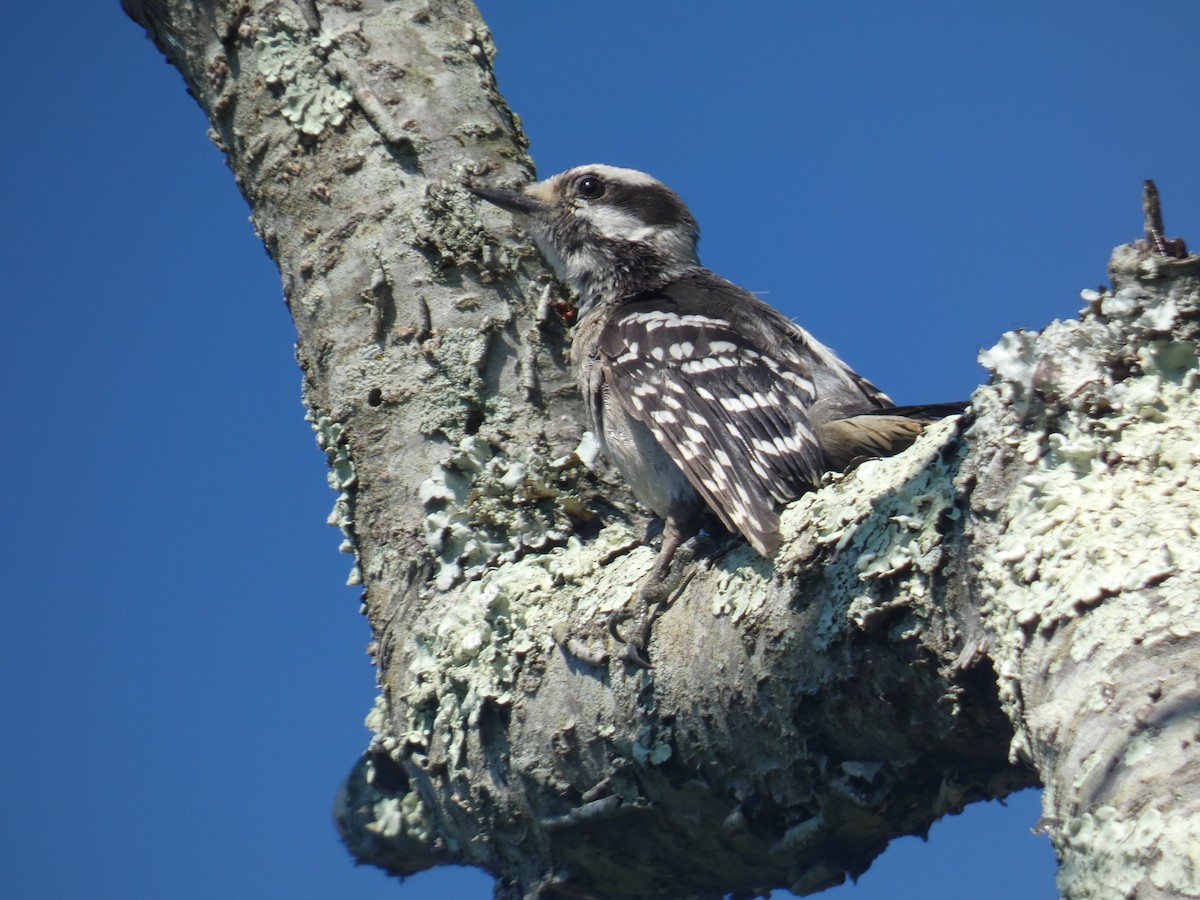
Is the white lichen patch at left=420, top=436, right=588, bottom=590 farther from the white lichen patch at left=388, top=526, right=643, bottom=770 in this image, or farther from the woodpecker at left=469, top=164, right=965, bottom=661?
the woodpecker at left=469, top=164, right=965, bottom=661

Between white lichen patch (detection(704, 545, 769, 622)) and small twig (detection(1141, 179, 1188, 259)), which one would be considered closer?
small twig (detection(1141, 179, 1188, 259))

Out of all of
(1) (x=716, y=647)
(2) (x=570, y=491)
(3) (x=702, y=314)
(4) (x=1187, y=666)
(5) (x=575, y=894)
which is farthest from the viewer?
(3) (x=702, y=314)

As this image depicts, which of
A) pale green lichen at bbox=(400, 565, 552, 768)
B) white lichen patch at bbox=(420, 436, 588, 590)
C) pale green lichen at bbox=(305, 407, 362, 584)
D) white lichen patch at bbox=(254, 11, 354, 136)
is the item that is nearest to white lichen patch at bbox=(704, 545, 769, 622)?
pale green lichen at bbox=(400, 565, 552, 768)

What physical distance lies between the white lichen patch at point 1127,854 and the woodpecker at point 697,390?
3.23 feet

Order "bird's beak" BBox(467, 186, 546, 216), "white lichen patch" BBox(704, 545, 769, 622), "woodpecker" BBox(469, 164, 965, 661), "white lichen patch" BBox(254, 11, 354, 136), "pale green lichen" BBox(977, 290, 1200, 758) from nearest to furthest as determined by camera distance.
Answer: "pale green lichen" BBox(977, 290, 1200, 758) → "white lichen patch" BBox(704, 545, 769, 622) → "woodpecker" BBox(469, 164, 965, 661) → "bird's beak" BBox(467, 186, 546, 216) → "white lichen patch" BBox(254, 11, 354, 136)

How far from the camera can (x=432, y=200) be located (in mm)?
3582

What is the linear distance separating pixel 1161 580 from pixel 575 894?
1.68m

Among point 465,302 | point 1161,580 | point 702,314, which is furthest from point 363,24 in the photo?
point 1161,580

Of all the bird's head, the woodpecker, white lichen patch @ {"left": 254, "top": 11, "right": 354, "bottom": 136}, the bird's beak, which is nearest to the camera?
the woodpecker

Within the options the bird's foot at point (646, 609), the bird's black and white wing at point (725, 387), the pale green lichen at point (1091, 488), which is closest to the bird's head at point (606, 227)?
the bird's black and white wing at point (725, 387)

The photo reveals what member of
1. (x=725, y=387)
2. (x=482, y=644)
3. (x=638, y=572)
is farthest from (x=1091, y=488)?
(x=725, y=387)

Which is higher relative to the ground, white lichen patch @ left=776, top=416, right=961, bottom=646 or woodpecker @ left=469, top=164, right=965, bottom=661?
woodpecker @ left=469, top=164, right=965, bottom=661

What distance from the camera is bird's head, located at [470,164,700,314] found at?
3.91m

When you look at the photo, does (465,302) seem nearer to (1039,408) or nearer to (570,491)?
(570,491)
